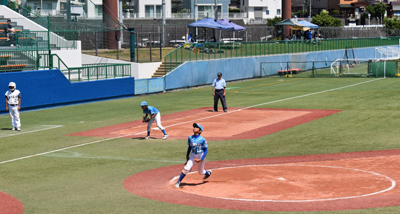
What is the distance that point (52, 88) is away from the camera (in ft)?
106

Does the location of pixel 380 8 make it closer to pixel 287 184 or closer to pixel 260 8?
pixel 260 8

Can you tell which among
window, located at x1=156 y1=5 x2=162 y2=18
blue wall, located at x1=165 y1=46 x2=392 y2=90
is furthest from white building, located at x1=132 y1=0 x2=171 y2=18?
blue wall, located at x1=165 y1=46 x2=392 y2=90

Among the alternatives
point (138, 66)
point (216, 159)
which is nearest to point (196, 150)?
point (216, 159)

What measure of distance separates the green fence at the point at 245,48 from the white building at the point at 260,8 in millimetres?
63365

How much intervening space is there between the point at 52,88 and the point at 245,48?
2467 centimetres

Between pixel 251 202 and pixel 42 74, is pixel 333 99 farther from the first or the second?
pixel 251 202

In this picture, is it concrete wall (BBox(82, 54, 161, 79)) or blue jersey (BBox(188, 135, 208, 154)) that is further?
concrete wall (BBox(82, 54, 161, 79))

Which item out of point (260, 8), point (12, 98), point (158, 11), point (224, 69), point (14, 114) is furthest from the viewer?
point (260, 8)

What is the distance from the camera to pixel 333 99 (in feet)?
109

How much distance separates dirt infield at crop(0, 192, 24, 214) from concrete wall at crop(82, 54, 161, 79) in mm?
30437

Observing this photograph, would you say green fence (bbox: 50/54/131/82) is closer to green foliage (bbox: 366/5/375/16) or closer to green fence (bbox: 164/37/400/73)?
green fence (bbox: 164/37/400/73)

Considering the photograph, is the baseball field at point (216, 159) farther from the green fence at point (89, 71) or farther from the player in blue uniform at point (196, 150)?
the green fence at point (89, 71)

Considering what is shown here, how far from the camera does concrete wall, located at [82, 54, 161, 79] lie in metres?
43.0

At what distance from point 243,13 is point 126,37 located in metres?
87.7
